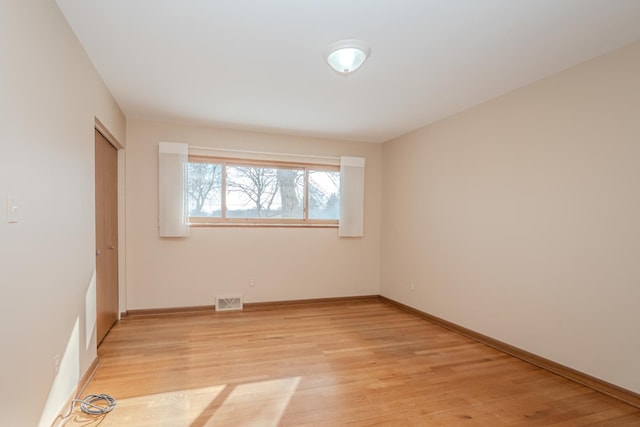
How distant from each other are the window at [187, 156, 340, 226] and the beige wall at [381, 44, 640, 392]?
62.2 inches

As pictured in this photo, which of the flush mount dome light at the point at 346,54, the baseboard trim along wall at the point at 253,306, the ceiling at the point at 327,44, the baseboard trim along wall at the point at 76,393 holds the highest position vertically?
the ceiling at the point at 327,44

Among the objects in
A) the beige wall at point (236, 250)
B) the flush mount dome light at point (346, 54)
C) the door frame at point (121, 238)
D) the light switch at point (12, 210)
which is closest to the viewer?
the light switch at point (12, 210)

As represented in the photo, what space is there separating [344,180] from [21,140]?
13.0 feet

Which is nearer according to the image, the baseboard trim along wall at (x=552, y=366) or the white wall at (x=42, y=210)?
the white wall at (x=42, y=210)

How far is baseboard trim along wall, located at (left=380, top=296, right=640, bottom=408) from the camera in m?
2.31

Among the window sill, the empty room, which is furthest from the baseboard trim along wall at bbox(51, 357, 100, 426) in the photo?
the window sill

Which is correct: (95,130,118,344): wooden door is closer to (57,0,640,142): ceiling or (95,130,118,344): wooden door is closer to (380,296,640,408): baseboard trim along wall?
(57,0,640,142): ceiling

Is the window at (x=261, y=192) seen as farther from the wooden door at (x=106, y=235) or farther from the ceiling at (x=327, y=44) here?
the ceiling at (x=327, y=44)

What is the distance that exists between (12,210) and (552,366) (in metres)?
3.88

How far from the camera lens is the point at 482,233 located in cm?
352

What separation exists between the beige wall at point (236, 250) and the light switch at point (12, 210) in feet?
9.52

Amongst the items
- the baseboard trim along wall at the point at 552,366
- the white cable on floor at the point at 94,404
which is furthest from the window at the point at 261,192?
the white cable on floor at the point at 94,404

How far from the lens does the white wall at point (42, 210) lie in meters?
1.43

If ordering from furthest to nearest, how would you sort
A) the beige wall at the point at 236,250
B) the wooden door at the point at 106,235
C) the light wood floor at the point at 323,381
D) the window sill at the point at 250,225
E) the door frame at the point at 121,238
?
Result: the window sill at the point at 250,225
the beige wall at the point at 236,250
the door frame at the point at 121,238
the wooden door at the point at 106,235
the light wood floor at the point at 323,381
